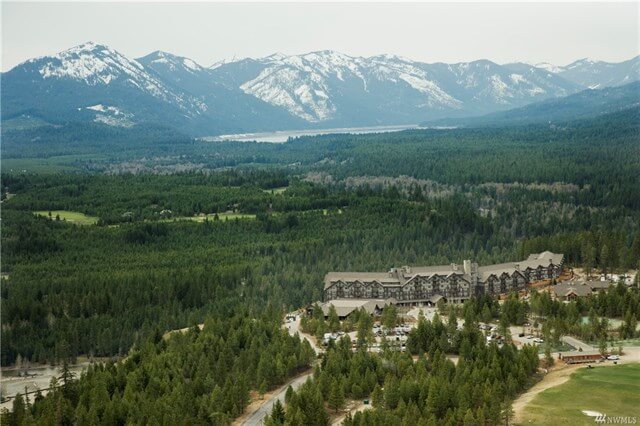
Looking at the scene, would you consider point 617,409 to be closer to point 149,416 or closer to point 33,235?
point 149,416

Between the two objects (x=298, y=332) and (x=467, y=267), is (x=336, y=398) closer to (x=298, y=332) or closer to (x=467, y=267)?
(x=298, y=332)

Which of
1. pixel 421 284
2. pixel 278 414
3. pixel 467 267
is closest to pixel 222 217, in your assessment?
pixel 421 284

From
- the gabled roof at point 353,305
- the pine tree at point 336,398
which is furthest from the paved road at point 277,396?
the gabled roof at point 353,305

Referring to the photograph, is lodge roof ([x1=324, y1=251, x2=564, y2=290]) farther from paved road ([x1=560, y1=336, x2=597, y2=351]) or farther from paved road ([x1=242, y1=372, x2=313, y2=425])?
paved road ([x1=242, y1=372, x2=313, y2=425])

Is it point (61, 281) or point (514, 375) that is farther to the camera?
point (61, 281)

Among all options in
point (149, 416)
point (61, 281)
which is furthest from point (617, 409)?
point (61, 281)

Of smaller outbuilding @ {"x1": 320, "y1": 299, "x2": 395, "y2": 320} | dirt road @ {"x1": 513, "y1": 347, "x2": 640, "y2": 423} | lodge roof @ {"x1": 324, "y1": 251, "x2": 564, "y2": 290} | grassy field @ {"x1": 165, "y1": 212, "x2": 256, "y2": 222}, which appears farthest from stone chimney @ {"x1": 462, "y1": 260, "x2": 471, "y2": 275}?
grassy field @ {"x1": 165, "y1": 212, "x2": 256, "y2": 222}
